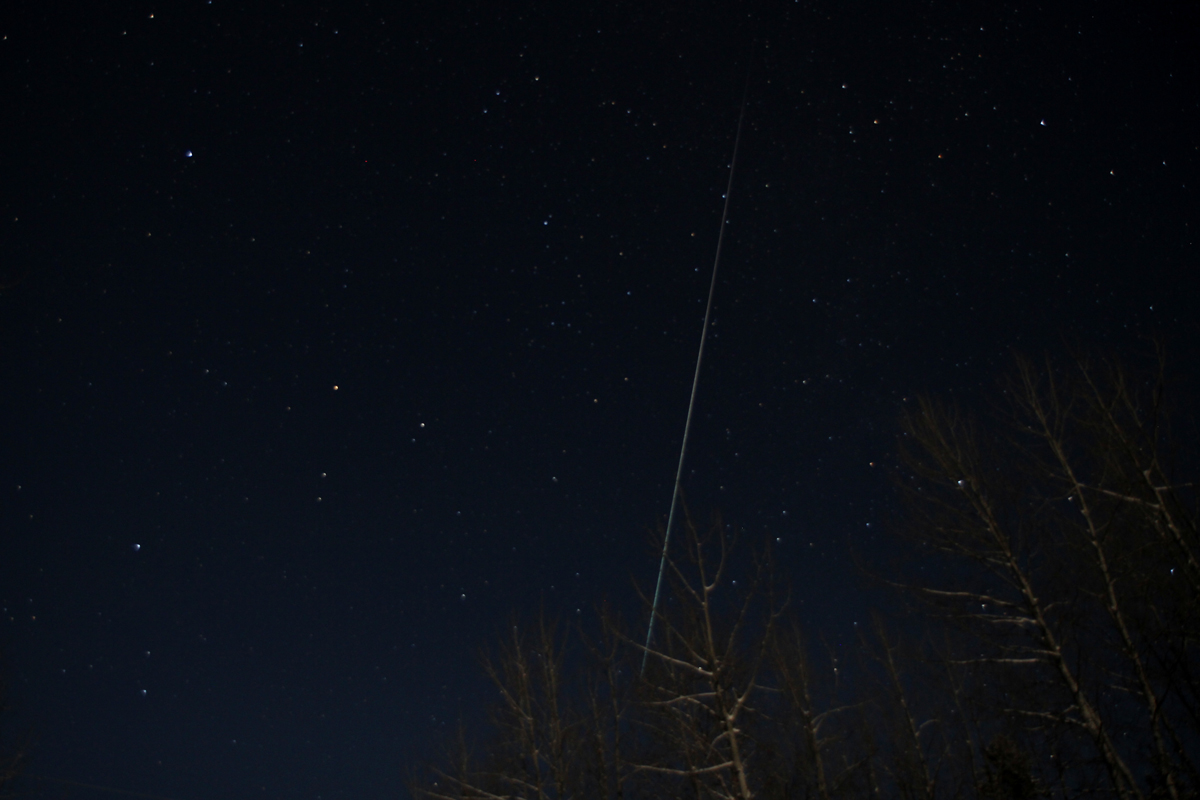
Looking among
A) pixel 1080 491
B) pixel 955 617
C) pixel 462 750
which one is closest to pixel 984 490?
pixel 1080 491

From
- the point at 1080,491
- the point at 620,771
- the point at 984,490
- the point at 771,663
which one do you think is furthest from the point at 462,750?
the point at 1080,491

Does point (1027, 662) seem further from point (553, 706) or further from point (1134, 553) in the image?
point (553, 706)

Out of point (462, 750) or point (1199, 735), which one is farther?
point (462, 750)

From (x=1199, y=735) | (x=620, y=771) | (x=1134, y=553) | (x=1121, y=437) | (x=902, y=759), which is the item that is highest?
(x=1121, y=437)

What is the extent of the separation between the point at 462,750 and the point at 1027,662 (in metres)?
13.1

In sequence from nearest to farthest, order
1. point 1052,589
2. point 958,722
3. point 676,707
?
1. point 1052,589
2. point 676,707
3. point 958,722

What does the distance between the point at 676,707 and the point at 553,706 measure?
5.12 m

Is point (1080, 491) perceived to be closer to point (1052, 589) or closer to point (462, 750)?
point (1052, 589)

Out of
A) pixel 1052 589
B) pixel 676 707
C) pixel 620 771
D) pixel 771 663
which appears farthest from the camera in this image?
pixel 771 663

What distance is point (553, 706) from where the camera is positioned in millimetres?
13672

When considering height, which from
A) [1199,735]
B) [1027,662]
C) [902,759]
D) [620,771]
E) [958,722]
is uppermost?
[1027,662]

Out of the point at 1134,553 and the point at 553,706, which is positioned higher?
the point at 1134,553

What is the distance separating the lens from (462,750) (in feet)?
51.7

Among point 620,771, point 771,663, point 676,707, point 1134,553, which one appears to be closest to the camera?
point 1134,553
